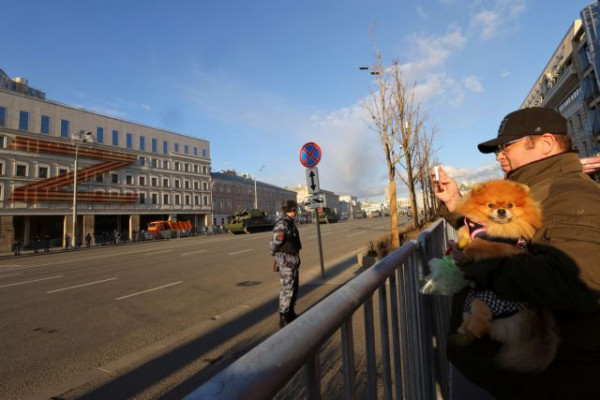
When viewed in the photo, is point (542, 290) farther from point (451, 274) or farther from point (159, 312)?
point (159, 312)

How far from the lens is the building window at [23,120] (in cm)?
3809

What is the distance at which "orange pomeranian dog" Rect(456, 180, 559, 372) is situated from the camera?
1262mm

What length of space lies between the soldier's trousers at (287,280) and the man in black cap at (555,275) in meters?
3.90

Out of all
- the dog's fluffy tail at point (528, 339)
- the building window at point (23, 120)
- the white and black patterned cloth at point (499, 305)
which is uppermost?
the building window at point (23, 120)

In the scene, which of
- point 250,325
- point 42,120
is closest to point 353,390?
point 250,325

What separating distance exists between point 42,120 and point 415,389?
5050 cm

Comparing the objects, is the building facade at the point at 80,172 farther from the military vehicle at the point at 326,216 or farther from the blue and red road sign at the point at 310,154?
the blue and red road sign at the point at 310,154

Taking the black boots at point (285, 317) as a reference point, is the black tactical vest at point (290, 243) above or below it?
above

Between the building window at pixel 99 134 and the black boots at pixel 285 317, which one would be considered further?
the building window at pixel 99 134

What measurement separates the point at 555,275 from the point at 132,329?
19.0ft

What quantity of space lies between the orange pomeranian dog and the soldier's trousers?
4.02 m

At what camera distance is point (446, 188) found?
83.4 inches

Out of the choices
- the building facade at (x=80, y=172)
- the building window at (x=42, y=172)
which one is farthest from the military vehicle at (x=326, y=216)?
the building window at (x=42, y=172)

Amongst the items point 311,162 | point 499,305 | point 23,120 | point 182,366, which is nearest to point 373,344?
point 499,305
